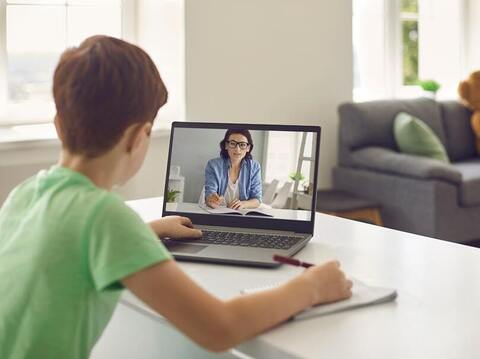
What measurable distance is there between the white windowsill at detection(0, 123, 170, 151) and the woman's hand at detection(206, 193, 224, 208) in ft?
6.89

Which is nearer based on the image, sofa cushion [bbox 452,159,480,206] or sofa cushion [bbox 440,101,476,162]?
sofa cushion [bbox 452,159,480,206]

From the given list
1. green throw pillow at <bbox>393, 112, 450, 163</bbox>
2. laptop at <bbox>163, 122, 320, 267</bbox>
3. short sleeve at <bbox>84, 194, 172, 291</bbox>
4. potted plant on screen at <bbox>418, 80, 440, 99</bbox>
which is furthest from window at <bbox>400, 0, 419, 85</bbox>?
short sleeve at <bbox>84, 194, 172, 291</bbox>

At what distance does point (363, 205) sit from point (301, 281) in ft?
10.8

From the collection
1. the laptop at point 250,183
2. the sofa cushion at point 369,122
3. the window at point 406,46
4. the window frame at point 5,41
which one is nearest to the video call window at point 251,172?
the laptop at point 250,183

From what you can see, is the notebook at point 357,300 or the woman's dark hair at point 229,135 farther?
the woman's dark hair at point 229,135

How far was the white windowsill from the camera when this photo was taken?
3.54m

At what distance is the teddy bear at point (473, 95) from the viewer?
5.09 metres

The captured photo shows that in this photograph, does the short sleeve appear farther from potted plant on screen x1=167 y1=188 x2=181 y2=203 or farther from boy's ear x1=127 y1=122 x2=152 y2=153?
potted plant on screen x1=167 y1=188 x2=181 y2=203

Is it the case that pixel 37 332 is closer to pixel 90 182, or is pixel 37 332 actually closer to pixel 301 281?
pixel 90 182

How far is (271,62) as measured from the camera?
175 inches

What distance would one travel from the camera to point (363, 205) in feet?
14.3

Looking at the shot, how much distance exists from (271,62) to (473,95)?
1501 millimetres

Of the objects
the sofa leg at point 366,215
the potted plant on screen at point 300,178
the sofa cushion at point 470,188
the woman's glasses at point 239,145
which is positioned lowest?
the sofa leg at point 366,215

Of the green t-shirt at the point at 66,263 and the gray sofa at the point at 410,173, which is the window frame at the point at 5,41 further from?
the green t-shirt at the point at 66,263
